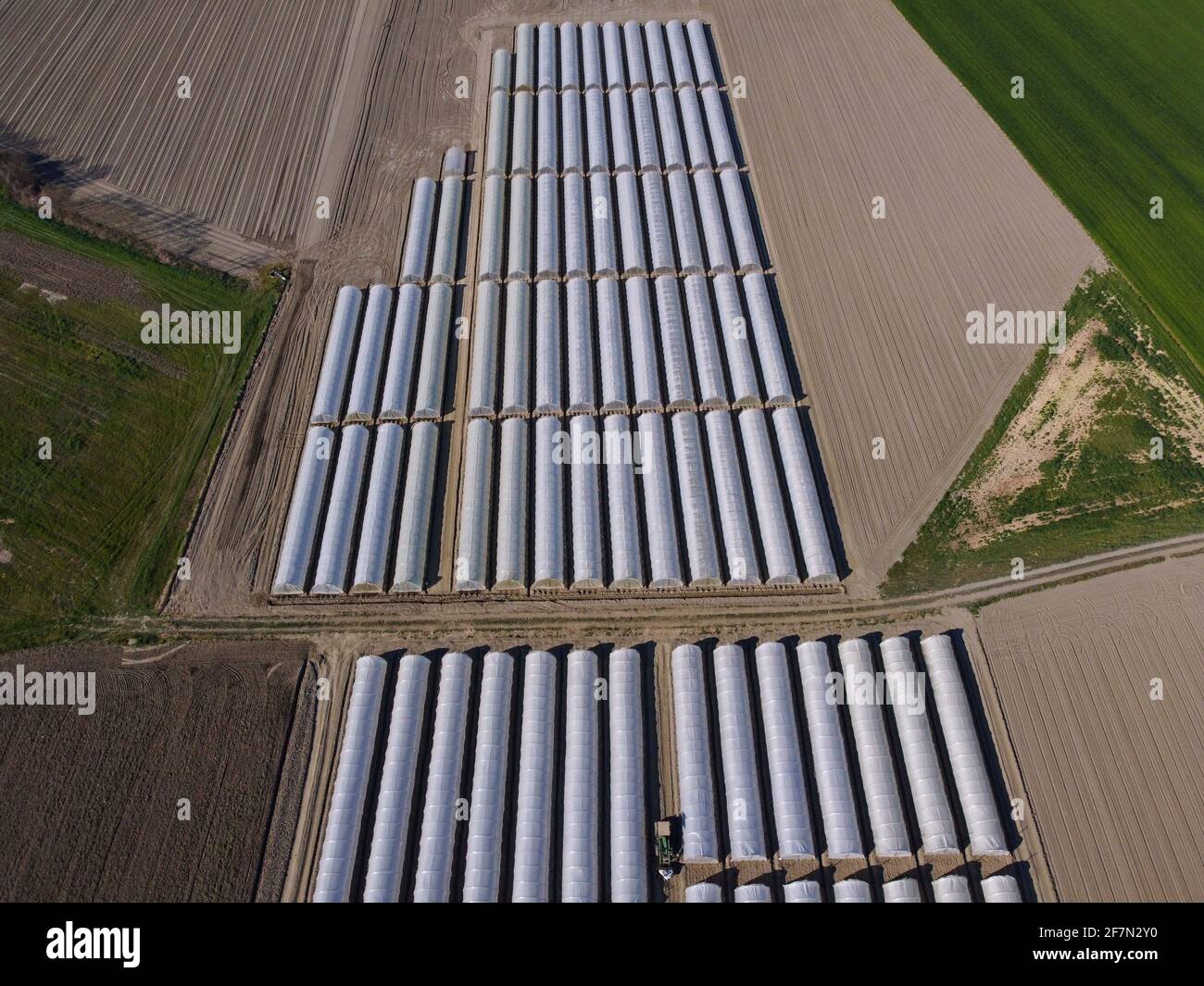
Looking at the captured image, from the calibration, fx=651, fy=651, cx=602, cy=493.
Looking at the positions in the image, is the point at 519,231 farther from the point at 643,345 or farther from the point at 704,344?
the point at 704,344

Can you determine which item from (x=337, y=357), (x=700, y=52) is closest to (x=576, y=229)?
(x=337, y=357)

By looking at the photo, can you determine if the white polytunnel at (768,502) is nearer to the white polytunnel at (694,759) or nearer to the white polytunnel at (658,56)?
the white polytunnel at (694,759)

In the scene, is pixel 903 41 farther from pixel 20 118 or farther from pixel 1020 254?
pixel 20 118

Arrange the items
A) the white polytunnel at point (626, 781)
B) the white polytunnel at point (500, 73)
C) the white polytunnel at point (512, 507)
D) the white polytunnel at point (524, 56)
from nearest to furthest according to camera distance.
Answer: the white polytunnel at point (626, 781) → the white polytunnel at point (512, 507) → the white polytunnel at point (500, 73) → the white polytunnel at point (524, 56)

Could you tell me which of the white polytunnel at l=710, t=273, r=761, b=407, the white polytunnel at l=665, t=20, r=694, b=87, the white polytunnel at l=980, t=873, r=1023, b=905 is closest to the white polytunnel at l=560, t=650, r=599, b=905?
the white polytunnel at l=980, t=873, r=1023, b=905

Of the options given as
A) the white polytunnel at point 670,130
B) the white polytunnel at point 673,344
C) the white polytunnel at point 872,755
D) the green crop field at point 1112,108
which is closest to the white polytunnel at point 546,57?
the white polytunnel at point 670,130

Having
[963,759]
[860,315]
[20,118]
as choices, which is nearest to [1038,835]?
[963,759]

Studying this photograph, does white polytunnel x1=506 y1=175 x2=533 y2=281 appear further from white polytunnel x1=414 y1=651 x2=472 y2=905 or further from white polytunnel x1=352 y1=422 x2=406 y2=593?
white polytunnel x1=414 y1=651 x2=472 y2=905
